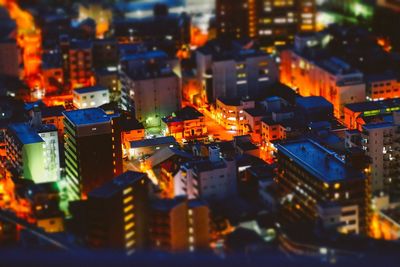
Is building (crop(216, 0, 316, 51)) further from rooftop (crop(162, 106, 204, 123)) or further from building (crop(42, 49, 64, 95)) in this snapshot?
rooftop (crop(162, 106, 204, 123))

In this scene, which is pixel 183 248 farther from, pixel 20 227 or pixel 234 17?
pixel 234 17

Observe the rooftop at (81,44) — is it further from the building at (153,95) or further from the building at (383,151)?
the building at (383,151)

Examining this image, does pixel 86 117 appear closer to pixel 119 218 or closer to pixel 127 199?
pixel 127 199

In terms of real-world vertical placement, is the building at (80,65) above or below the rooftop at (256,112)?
above

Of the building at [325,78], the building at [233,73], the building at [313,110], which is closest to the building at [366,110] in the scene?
the building at [313,110]

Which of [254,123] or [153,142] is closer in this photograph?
[153,142]

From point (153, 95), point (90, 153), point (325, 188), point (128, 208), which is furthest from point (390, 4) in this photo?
point (128, 208)

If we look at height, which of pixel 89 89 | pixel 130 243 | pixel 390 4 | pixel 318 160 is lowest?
pixel 130 243

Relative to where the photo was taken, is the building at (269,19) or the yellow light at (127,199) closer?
the yellow light at (127,199)
